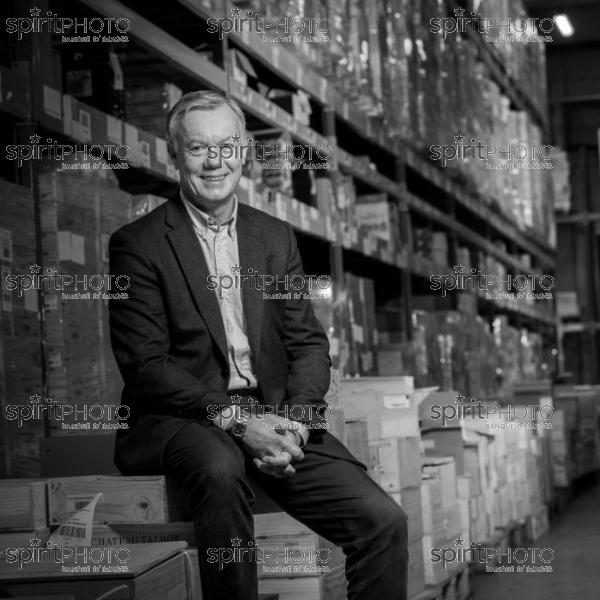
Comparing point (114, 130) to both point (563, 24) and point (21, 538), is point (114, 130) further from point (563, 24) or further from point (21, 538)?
point (563, 24)

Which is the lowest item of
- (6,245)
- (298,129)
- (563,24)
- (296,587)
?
(296,587)

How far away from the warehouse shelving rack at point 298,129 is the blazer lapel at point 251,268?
2.75ft

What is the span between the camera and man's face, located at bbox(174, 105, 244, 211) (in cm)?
364

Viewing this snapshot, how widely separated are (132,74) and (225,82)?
0.41 meters

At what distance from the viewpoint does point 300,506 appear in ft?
11.4

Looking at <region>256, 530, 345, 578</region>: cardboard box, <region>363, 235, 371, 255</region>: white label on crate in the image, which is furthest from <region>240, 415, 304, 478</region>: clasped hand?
<region>363, 235, 371, 255</region>: white label on crate

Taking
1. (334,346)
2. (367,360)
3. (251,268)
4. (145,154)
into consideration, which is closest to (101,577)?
(251,268)

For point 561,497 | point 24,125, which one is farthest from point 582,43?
point 24,125

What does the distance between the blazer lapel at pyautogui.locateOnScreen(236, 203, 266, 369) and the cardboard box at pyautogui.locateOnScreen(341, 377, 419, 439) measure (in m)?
1.66

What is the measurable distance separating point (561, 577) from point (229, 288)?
3.38 metres

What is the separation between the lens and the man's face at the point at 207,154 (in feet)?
12.0

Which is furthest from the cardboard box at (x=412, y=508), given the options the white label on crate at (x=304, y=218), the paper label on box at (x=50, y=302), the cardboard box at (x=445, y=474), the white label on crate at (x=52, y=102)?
the white label on crate at (x=52, y=102)

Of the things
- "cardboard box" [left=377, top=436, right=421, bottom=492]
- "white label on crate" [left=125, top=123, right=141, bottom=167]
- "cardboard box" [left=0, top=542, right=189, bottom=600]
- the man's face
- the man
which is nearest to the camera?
"cardboard box" [left=0, top=542, right=189, bottom=600]

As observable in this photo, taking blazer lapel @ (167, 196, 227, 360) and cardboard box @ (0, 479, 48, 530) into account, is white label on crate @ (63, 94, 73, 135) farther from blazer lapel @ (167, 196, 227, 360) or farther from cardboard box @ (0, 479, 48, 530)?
cardboard box @ (0, 479, 48, 530)
